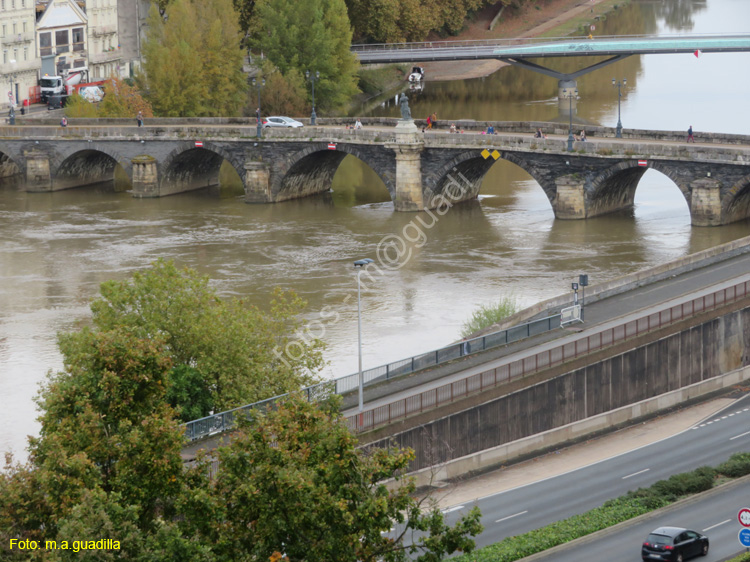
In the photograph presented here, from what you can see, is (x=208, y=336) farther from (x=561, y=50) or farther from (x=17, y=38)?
(x=561, y=50)

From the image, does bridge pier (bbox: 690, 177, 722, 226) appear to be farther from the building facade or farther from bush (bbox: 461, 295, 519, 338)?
the building facade

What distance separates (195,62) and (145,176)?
43.8 ft

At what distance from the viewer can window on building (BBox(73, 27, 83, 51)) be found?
116375 millimetres

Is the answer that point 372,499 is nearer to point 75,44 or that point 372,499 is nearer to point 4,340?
point 4,340

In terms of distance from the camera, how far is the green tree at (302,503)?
2831cm

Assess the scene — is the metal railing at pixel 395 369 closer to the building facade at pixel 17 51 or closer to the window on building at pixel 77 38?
the building facade at pixel 17 51

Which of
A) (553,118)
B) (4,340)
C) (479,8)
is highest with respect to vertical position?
(479,8)

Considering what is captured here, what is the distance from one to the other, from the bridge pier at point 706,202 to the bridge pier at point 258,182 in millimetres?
27020

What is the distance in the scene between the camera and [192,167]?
95.5 m

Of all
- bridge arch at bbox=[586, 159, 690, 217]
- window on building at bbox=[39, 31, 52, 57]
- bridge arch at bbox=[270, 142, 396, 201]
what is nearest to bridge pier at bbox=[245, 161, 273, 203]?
bridge arch at bbox=[270, 142, 396, 201]

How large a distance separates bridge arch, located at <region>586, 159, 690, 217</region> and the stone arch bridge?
8cm

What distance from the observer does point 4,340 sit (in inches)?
2397

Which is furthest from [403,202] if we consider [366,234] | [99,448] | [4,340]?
[99,448]

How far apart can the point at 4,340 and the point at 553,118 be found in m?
66.1
